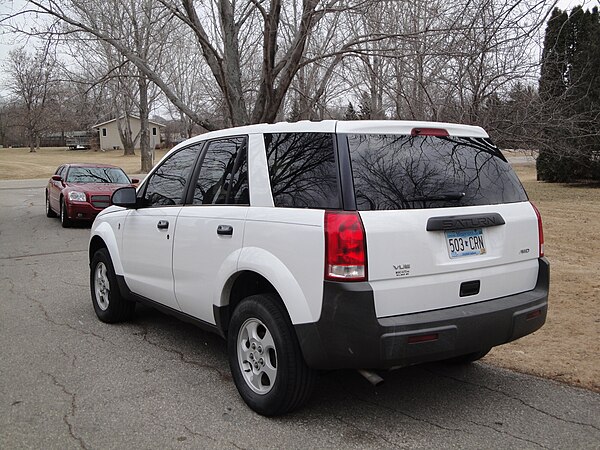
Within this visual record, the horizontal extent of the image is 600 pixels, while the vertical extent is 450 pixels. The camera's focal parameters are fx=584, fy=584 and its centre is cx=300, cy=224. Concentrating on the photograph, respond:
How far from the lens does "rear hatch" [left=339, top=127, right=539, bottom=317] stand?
3.32m

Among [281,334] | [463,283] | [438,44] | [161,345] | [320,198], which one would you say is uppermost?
[438,44]

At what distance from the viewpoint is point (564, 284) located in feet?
23.9

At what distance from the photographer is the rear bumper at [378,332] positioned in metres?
3.23

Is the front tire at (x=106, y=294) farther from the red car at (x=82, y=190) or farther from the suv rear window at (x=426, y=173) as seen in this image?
the red car at (x=82, y=190)

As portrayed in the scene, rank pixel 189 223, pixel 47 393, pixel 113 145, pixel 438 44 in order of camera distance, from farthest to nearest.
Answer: pixel 113 145, pixel 438 44, pixel 189 223, pixel 47 393

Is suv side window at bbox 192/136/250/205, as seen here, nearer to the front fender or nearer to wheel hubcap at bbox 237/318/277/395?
wheel hubcap at bbox 237/318/277/395

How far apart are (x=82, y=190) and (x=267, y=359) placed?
11219mm

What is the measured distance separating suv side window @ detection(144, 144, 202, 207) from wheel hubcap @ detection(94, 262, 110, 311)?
1.18m

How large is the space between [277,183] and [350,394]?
5.28 feet

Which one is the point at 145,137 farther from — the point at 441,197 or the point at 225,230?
the point at 441,197

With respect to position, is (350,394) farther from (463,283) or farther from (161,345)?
(161,345)

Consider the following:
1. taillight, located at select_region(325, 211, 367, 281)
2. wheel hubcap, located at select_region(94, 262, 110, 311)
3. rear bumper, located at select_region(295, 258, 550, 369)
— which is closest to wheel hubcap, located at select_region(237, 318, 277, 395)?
rear bumper, located at select_region(295, 258, 550, 369)

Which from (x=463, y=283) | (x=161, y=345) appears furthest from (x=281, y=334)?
(x=161, y=345)

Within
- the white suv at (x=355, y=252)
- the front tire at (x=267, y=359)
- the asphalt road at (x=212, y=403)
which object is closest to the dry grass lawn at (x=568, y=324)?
the asphalt road at (x=212, y=403)
